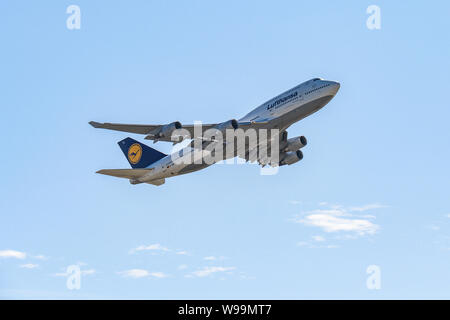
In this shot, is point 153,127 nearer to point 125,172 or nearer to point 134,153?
point 125,172

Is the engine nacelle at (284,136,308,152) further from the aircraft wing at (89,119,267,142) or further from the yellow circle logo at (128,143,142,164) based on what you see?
the yellow circle logo at (128,143,142,164)

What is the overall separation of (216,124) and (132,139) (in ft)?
39.7

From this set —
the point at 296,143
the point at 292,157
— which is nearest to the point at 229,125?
the point at 296,143

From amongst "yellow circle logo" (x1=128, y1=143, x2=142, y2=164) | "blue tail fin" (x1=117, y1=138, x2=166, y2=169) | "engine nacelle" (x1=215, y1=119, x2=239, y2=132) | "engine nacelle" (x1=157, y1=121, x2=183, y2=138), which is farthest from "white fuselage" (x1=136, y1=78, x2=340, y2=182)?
"yellow circle logo" (x1=128, y1=143, x2=142, y2=164)

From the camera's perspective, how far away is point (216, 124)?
56.8 meters

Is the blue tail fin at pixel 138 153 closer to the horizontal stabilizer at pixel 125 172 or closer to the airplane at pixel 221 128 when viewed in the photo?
the airplane at pixel 221 128

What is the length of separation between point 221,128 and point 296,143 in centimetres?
1083

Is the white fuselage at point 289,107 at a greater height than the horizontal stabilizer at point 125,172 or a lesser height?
greater

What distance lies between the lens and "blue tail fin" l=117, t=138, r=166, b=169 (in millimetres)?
62281

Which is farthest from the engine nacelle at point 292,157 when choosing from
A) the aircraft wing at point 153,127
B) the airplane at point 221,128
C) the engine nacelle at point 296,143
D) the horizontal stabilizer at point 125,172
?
the horizontal stabilizer at point 125,172

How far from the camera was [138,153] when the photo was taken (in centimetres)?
6362

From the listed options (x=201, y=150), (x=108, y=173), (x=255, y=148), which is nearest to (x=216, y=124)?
(x=201, y=150)

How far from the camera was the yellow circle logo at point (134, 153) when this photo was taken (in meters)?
63.5

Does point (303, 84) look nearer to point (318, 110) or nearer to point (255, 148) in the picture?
point (318, 110)
